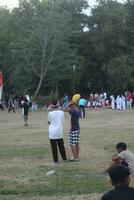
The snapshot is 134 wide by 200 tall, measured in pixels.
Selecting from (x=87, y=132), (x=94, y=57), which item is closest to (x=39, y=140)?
(x=87, y=132)

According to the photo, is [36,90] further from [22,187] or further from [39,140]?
[22,187]

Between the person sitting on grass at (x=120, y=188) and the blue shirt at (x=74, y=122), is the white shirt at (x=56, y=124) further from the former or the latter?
the person sitting on grass at (x=120, y=188)

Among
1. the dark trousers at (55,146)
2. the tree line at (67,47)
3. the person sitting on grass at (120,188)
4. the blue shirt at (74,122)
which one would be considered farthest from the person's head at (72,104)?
the tree line at (67,47)

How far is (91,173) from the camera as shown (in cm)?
1396

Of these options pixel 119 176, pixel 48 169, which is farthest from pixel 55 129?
pixel 119 176

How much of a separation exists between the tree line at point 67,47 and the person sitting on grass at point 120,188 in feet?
198

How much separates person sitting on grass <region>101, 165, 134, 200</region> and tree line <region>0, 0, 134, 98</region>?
198ft

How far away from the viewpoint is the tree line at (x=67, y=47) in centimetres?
6769

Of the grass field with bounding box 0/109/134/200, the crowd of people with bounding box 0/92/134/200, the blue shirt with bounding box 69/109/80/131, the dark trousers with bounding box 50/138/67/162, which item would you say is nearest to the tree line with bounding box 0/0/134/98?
the grass field with bounding box 0/109/134/200

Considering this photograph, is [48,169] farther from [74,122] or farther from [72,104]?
[72,104]

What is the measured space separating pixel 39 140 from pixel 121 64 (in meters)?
44.3

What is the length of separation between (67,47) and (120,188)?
209ft

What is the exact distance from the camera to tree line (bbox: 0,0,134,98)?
67.7 m

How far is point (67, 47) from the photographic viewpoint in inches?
2726
